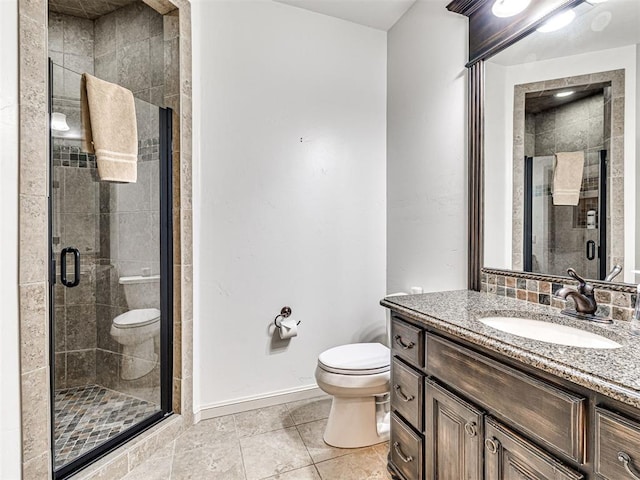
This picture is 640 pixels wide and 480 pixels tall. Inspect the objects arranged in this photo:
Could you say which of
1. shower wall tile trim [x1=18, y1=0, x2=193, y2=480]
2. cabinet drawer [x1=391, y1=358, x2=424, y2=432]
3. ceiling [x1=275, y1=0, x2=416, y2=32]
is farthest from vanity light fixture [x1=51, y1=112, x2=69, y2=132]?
cabinet drawer [x1=391, y1=358, x2=424, y2=432]

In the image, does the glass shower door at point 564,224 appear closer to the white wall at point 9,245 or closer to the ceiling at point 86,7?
the white wall at point 9,245

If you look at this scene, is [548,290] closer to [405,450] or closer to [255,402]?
[405,450]

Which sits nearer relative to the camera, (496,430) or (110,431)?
(496,430)

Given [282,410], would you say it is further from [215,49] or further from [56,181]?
[215,49]

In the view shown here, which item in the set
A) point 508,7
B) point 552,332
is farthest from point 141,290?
point 508,7

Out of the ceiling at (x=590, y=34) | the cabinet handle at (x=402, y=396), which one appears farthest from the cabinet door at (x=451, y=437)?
the ceiling at (x=590, y=34)

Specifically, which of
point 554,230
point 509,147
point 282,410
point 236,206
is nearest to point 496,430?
point 554,230

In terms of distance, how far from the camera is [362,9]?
2.32 m

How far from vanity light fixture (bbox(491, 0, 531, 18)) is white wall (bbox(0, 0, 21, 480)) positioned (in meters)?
2.02

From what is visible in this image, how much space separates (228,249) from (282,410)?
3.68 feet

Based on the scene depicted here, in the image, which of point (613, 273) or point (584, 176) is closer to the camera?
point (613, 273)

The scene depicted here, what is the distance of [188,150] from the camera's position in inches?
78.2

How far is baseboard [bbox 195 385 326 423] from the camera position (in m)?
2.10

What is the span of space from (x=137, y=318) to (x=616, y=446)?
2248 mm
